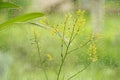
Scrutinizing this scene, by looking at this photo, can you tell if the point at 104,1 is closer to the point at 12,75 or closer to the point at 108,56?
the point at 108,56

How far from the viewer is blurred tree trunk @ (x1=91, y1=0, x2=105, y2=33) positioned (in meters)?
1.53

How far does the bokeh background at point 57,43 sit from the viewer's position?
148 cm

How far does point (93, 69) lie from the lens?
1.49m

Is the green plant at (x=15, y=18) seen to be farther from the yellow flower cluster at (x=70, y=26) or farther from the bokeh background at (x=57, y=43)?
the bokeh background at (x=57, y=43)

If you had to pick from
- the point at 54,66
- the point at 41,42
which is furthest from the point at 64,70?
the point at 41,42

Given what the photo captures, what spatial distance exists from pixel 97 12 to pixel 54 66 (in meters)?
0.33

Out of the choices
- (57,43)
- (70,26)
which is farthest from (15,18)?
(57,43)

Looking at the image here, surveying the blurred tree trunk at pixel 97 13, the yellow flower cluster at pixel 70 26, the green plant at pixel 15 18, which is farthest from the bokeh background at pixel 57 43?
the green plant at pixel 15 18

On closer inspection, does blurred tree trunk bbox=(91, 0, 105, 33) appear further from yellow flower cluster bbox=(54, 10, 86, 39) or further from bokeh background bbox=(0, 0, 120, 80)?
yellow flower cluster bbox=(54, 10, 86, 39)

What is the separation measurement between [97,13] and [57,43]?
242 millimetres

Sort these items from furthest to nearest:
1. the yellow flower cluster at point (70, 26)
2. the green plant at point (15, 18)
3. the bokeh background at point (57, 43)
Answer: the bokeh background at point (57, 43) → the yellow flower cluster at point (70, 26) → the green plant at point (15, 18)

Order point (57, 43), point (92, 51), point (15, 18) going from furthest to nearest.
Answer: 1. point (57, 43)
2. point (92, 51)
3. point (15, 18)

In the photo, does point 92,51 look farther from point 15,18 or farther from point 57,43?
point 15,18

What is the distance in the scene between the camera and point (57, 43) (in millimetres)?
1486
